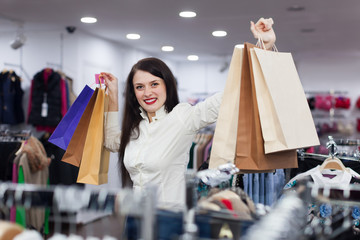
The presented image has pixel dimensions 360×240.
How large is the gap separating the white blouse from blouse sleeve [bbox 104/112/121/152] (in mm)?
115

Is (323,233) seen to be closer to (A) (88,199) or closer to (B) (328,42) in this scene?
(A) (88,199)

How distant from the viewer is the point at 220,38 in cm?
631

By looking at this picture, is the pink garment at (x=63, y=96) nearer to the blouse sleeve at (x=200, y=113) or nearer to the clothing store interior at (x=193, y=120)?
the clothing store interior at (x=193, y=120)

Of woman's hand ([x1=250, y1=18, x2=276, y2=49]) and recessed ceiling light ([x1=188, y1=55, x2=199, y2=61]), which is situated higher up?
recessed ceiling light ([x1=188, y1=55, x2=199, y2=61])

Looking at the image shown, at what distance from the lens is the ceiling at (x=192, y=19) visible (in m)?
4.38

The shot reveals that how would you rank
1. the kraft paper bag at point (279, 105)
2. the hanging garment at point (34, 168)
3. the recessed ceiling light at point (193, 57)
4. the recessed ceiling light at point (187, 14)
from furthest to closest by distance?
the recessed ceiling light at point (193, 57) < the recessed ceiling light at point (187, 14) < the hanging garment at point (34, 168) < the kraft paper bag at point (279, 105)

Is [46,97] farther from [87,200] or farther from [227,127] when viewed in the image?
[87,200]

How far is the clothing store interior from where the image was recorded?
1.14 metres

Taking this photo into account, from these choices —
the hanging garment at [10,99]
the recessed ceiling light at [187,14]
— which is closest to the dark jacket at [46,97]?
the hanging garment at [10,99]

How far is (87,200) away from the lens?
44.7 inches

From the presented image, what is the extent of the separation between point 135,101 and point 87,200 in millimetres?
1146

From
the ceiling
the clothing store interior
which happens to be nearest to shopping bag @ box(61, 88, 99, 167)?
the clothing store interior

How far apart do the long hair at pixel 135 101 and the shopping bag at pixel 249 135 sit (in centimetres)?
59

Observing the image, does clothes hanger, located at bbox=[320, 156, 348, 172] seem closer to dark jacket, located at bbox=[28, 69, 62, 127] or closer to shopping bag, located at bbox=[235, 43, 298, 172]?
shopping bag, located at bbox=[235, 43, 298, 172]
